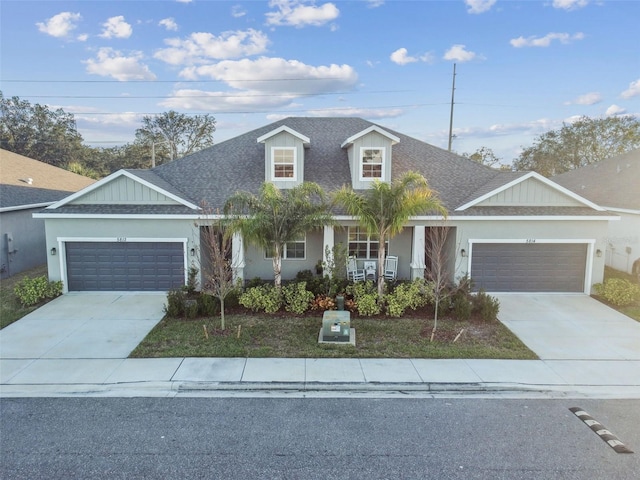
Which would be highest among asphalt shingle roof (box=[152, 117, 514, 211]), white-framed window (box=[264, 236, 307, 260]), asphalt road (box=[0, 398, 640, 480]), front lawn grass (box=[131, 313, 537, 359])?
asphalt shingle roof (box=[152, 117, 514, 211])

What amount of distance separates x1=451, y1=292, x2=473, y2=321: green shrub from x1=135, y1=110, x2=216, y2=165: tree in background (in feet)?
148

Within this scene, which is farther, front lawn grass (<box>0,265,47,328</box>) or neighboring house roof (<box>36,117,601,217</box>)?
neighboring house roof (<box>36,117,601,217</box>)

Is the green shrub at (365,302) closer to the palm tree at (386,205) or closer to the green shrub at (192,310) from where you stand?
the palm tree at (386,205)

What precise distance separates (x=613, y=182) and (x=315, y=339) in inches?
730

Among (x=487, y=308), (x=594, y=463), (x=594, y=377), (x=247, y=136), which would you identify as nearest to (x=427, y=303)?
(x=487, y=308)

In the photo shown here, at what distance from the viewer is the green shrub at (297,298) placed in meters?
12.3

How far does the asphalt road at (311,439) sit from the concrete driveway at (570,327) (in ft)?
8.09

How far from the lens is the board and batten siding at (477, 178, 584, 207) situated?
47.8 ft

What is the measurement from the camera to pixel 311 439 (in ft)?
21.2

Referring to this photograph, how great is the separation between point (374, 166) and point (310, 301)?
6093mm

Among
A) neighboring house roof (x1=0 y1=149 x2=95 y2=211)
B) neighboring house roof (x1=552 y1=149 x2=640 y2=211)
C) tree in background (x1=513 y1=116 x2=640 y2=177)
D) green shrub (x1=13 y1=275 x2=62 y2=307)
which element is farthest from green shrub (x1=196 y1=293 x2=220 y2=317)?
tree in background (x1=513 y1=116 x2=640 y2=177)

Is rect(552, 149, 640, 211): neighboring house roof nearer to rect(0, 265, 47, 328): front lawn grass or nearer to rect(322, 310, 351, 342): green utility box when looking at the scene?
rect(322, 310, 351, 342): green utility box

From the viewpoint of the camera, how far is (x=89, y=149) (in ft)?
160

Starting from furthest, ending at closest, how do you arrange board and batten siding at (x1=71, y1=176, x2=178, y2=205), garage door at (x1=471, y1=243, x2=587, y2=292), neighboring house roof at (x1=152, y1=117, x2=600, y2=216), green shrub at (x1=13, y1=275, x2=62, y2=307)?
neighboring house roof at (x1=152, y1=117, x2=600, y2=216) < garage door at (x1=471, y1=243, x2=587, y2=292) < board and batten siding at (x1=71, y1=176, x2=178, y2=205) < green shrub at (x1=13, y1=275, x2=62, y2=307)
